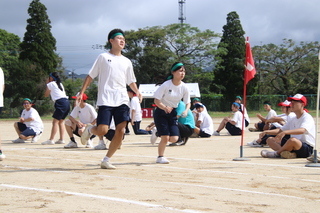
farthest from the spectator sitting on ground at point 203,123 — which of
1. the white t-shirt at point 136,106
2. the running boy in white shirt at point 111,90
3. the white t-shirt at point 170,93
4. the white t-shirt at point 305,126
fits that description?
the running boy in white shirt at point 111,90

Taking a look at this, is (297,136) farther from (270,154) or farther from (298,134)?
(270,154)

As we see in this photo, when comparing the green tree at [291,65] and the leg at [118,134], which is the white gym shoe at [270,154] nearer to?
the leg at [118,134]

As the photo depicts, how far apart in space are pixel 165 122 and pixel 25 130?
22.2ft

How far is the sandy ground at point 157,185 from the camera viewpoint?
4789 millimetres

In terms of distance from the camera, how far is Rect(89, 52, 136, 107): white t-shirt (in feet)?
25.0

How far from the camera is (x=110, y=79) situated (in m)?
7.67

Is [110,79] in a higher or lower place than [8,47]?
lower

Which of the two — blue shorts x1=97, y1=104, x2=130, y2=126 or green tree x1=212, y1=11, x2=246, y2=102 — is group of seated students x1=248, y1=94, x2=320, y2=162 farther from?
green tree x1=212, y1=11, x2=246, y2=102

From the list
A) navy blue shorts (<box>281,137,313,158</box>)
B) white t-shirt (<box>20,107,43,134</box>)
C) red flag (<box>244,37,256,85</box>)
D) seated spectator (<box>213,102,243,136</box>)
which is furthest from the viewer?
seated spectator (<box>213,102,243,136</box>)

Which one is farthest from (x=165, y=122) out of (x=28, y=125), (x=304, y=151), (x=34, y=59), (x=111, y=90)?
(x=34, y=59)

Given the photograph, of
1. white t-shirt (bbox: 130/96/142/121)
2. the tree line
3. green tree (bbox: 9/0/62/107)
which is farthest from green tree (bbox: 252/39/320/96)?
white t-shirt (bbox: 130/96/142/121)

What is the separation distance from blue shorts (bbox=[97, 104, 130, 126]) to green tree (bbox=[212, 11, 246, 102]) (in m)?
53.2

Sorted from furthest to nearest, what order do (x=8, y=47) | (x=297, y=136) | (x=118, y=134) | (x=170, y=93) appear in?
(x=8, y=47) < (x=297, y=136) < (x=170, y=93) < (x=118, y=134)

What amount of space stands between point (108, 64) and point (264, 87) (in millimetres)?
60071
